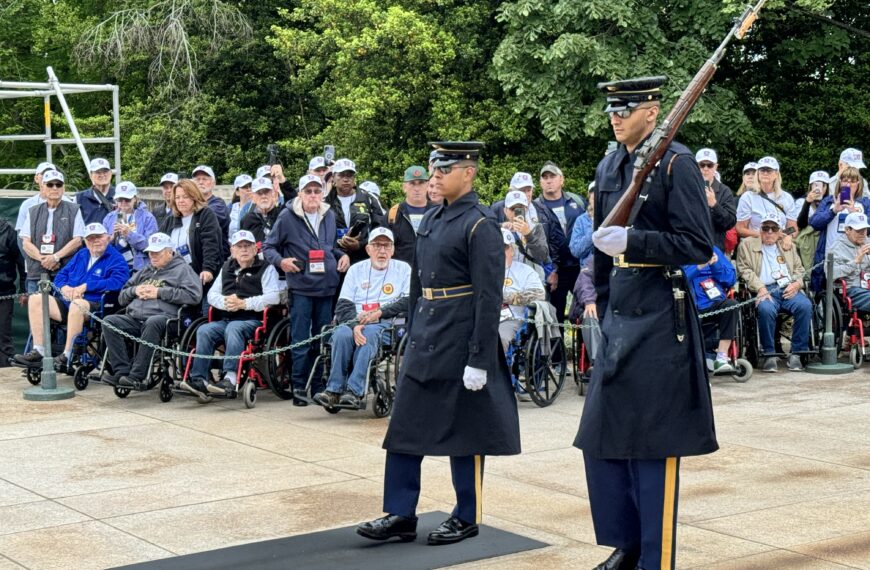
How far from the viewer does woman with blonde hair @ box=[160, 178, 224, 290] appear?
39.2ft

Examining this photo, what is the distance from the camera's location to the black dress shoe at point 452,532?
20.8 feet

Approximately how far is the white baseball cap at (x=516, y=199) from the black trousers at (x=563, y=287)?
3.42ft

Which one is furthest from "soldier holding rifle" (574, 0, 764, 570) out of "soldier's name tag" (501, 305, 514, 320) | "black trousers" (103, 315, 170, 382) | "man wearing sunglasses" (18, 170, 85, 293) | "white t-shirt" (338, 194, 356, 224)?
"man wearing sunglasses" (18, 170, 85, 293)

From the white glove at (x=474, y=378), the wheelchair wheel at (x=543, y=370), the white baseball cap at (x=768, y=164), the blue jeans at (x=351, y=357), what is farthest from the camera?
the white baseball cap at (x=768, y=164)

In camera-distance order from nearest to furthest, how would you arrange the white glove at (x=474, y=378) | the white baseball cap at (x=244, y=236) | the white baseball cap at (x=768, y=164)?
the white glove at (x=474, y=378) → the white baseball cap at (x=244, y=236) → the white baseball cap at (x=768, y=164)

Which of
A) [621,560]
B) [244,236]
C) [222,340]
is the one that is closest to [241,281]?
[244,236]

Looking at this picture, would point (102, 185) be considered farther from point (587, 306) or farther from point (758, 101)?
point (758, 101)

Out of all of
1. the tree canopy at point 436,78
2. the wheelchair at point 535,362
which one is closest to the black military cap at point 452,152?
the wheelchair at point 535,362

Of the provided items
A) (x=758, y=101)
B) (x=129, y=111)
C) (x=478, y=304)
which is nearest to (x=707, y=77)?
(x=478, y=304)

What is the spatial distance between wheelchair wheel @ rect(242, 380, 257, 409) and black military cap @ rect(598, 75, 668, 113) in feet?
19.5

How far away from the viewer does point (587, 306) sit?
1105 cm

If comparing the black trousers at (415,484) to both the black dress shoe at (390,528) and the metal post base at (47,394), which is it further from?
the metal post base at (47,394)

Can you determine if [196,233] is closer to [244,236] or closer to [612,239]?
[244,236]

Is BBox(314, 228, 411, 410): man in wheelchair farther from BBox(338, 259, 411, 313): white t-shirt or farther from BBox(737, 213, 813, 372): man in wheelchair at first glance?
BBox(737, 213, 813, 372): man in wheelchair
